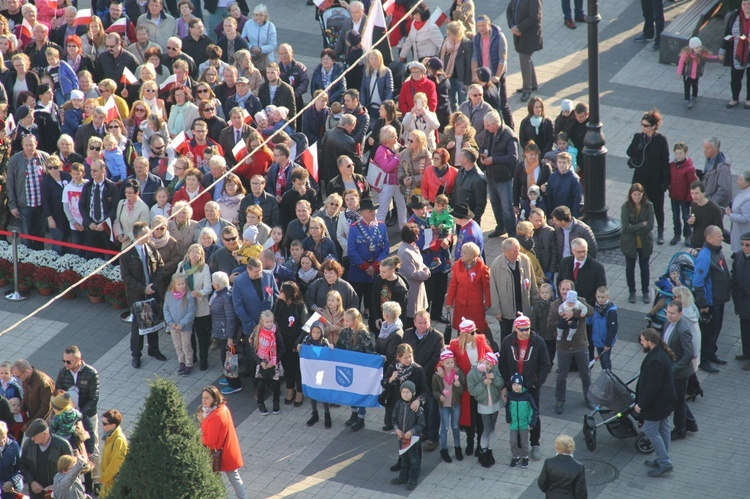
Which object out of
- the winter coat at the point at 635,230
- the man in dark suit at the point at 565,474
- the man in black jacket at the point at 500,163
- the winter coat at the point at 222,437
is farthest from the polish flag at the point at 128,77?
the man in dark suit at the point at 565,474

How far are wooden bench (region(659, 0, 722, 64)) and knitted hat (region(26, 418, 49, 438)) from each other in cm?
1446

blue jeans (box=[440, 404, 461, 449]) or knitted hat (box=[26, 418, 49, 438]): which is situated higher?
knitted hat (box=[26, 418, 49, 438])

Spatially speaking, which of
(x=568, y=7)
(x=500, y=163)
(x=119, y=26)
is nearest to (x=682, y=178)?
(x=500, y=163)

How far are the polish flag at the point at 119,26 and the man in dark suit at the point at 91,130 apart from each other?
379 cm

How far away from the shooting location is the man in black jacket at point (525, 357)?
16484 millimetres

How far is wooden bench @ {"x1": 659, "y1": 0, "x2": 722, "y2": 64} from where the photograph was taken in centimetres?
2591

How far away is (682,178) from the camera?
20.3m

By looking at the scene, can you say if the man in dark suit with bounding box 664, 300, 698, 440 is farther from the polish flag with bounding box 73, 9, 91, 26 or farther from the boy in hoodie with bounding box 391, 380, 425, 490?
the polish flag with bounding box 73, 9, 91, 26

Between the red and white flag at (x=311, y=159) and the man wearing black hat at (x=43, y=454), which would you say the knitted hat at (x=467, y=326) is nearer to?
the man wearing black hat at (x=43, y=454)

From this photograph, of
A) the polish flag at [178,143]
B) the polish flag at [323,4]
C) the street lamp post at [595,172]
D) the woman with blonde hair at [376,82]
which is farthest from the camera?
the polish flag at [323,4]

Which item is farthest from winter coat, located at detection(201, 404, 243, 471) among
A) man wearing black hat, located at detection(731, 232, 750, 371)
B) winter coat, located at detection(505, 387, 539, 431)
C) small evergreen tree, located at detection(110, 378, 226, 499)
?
man wearing black hat, located at detection(731, 232, 750, 371)

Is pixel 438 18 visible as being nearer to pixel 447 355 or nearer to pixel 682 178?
pixel 682 178

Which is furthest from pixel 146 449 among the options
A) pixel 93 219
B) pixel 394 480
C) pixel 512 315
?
pixel 93 219

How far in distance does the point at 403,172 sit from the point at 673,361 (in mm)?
5510
